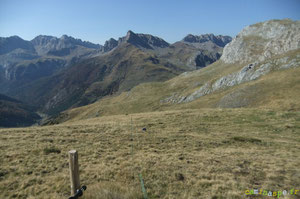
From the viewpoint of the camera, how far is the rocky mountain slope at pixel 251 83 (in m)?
62.2

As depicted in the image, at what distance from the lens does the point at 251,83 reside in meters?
79.6

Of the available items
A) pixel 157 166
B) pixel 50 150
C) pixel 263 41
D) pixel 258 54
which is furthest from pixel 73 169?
pixel 263 41

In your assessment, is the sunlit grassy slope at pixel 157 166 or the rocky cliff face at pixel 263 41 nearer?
the sunlit grassy slope at pixel 157 166

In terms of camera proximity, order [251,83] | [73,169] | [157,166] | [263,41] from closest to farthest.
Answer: [73,169] < [157,166] < [251,83] < [263,41]


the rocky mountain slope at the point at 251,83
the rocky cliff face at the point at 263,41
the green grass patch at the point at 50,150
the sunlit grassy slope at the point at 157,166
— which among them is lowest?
the sunlit grassy slope at the point at 157,166

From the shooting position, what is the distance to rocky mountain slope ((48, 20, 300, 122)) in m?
62.2

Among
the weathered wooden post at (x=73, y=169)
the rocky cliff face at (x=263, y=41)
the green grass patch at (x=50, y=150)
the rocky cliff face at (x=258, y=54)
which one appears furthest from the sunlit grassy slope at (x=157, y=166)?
the rocky cliff face at (x=263, y=41)

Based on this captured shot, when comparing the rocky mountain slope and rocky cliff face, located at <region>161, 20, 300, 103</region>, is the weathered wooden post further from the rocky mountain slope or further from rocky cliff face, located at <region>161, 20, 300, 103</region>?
rocky cliff face, located at <region>161, 20, 300, 103</region>

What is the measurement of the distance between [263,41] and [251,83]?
69.8m

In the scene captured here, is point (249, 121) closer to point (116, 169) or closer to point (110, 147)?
point (110, 147)

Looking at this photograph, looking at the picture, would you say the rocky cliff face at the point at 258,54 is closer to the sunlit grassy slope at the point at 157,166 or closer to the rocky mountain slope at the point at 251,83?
the rocky mountain slope at the point at 251,83

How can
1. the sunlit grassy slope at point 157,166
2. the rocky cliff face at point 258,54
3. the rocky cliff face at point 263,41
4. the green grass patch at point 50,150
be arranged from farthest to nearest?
→ 1. the rocky cliff face at point 263,41
2. the rocky cliff face at point 258,54
3. the green grass patch at point 50,150
4. the sunlit grassy slope at point 157,166

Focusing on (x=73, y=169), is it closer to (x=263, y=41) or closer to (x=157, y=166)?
(x=157, y=166)

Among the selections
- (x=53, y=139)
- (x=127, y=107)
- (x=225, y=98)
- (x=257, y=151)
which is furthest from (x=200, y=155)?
(x=127, y=107)
